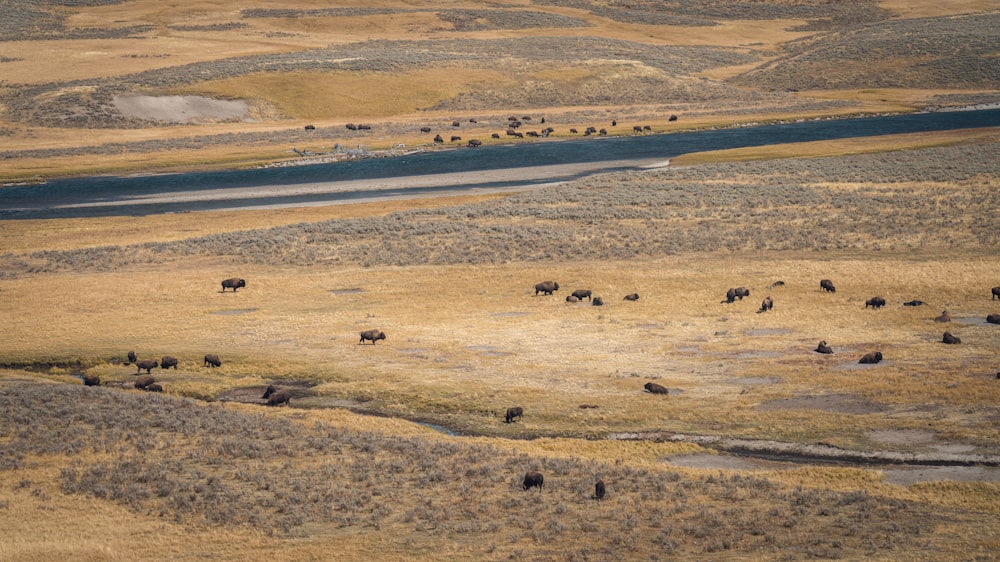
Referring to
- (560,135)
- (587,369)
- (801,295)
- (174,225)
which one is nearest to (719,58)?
(560,135)

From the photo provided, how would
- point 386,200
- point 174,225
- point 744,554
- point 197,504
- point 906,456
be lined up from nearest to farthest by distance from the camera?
1. point 744,554
2. point 197,504
3. point 906,456
4. point 174,225
5. point 386,200

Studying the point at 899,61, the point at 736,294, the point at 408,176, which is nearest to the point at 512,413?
the point at 736,294

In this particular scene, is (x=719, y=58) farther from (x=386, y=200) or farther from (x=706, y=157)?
(x=386, y=200)

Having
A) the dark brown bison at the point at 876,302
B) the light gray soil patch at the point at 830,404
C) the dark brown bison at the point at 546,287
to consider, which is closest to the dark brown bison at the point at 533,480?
the light gray soil patch at the point at 830,404

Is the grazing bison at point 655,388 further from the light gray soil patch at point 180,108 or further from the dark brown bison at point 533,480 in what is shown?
the light gray soil patch at point 180,108

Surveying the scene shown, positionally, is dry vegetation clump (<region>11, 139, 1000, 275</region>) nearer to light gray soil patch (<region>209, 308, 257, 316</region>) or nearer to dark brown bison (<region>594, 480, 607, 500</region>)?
light gray soil patch (<region>209, 308, 257, 316</region>)
